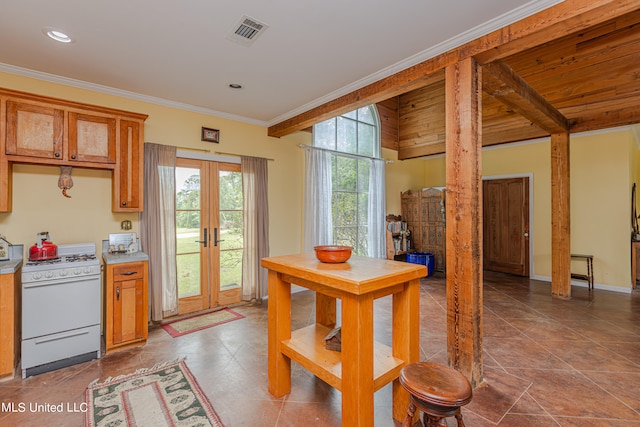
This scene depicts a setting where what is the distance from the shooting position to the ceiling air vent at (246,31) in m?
2.30

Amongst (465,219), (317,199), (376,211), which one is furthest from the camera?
Result: (376,211)

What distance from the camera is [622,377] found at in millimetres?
2518

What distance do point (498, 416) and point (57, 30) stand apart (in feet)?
14.6

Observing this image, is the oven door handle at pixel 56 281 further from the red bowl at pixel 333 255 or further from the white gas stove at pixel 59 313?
the red bowl at pixel 333 255

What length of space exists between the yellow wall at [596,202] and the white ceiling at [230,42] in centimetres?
474

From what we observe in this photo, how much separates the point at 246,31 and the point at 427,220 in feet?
18.1

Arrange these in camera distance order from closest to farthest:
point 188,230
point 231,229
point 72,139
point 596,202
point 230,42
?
point 230,42, point 72,139, point 188,230, point 231,229, point 596,202

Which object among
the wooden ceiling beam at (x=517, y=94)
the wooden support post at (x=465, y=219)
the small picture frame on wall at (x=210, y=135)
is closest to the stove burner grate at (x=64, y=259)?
the small picture frame on wall at (x=210, y=135)

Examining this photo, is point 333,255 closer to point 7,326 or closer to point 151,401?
point 151,401

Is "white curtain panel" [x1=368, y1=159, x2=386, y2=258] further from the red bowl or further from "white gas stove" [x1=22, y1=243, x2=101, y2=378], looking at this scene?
"white gas stove" [x1=22, y1=243, x2=101, y2=378]

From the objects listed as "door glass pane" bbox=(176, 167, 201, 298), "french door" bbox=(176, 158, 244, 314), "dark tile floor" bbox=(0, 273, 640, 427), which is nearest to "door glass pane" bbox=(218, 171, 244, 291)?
"french door" bbox=(176, 158, 244, 314)

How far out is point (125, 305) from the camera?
9.90 ft

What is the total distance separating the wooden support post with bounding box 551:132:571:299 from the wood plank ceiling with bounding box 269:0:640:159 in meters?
0.35

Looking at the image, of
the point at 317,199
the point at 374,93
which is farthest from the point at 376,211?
the point at 374,93
